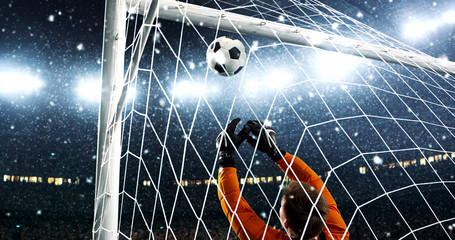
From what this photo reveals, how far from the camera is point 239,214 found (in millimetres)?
753

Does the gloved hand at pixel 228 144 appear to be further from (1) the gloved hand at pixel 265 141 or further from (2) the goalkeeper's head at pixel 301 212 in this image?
(2) the goalkeeper's head at pixel 301 212

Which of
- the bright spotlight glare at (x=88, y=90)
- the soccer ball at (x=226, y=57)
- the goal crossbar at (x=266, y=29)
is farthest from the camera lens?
the bright spotlight glare at (x=88, y=90)

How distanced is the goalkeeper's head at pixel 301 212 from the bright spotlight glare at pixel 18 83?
7731 mm

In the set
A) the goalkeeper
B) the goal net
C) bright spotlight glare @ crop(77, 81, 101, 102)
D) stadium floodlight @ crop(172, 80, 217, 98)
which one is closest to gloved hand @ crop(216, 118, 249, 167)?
the goalkeeper

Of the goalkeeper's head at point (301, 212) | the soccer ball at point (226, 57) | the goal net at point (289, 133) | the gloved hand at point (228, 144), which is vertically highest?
the goal net at point (289, 133)

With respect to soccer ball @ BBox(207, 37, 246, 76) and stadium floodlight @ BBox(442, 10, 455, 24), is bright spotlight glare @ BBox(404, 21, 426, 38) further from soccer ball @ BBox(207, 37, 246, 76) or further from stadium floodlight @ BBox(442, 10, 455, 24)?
soccer ball @ BBox(207, 37, 246, 76)

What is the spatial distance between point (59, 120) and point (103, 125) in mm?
7222

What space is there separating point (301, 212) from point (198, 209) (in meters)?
7.18

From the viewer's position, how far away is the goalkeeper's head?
0.64m

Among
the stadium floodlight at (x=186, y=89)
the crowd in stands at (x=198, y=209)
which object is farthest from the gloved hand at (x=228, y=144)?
the stadium floodlight at (x=186, y=89)

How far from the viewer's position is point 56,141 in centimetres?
751

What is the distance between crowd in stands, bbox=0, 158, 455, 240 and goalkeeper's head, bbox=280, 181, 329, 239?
5.23m

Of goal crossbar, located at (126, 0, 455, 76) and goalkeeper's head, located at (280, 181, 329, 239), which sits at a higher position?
goal crossbar, located at (126, 0, 455, 76)

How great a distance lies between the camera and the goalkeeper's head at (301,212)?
0.64m
